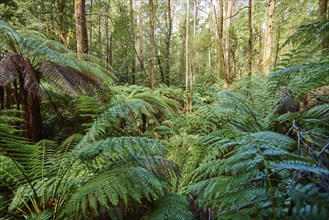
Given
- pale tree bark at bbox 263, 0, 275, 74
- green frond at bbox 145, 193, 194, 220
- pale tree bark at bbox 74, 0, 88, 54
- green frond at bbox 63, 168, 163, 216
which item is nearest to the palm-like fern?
pale tree bark at bbox 74, 0, 88, 54

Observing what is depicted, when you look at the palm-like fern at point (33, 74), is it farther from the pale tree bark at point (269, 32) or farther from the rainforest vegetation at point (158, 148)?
the pale tree bark at point (269, 32)

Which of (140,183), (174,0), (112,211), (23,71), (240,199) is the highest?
(174,0)

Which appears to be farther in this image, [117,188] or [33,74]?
[33,74]

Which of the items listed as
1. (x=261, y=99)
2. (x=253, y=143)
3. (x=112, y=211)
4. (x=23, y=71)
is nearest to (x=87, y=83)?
(x=23, y=71)

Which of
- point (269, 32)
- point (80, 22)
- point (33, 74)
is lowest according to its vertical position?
point (33, 74)

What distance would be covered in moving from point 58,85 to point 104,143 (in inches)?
59.5

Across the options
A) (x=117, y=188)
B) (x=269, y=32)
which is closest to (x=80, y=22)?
(x=117, y=188)

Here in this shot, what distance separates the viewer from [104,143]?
129 centimetres

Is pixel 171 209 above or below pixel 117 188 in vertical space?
below

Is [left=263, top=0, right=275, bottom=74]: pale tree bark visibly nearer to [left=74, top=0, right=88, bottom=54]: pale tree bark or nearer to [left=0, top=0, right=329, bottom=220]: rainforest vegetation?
[left=0, top=0, right=329, bottom=220]: rainforest vegetation

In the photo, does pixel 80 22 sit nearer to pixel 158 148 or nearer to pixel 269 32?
pixel 158 148

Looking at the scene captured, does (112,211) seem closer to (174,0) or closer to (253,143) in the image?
(253,143)

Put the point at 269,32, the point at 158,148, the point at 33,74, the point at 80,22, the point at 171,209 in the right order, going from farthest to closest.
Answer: the point at 269,32 → the point at 80,22 → the point at 33,74 → the point at 158,148 → the point at 171,209

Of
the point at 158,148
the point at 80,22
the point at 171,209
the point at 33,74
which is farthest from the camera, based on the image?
the point at 80,22
